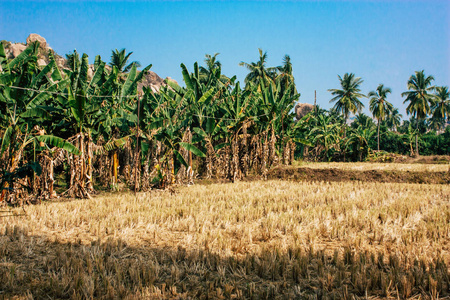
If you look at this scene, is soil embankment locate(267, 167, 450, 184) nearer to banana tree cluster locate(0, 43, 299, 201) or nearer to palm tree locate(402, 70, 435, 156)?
banana tree cluster locate(0, 43, 299, 201)

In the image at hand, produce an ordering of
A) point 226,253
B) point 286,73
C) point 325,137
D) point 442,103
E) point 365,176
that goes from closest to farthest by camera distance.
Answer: point 226,253 < point 365,176 < point 325,137 < point 286,73 < point 442,103

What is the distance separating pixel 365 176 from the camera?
45.1 feet

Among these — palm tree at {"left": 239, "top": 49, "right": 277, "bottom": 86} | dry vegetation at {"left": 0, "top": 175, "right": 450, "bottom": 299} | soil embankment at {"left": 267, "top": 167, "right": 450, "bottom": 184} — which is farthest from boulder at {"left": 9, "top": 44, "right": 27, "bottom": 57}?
dry vegetation at {"left": 0, "top": 175, "right": 450, "bottom": 299}

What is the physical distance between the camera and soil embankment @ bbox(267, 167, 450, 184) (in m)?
13.4

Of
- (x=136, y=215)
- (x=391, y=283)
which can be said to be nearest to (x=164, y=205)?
(x=136, y=215)

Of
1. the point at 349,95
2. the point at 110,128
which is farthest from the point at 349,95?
the point at 110,128

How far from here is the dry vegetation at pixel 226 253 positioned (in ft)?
10.6

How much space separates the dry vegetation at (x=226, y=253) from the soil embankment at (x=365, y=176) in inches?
252

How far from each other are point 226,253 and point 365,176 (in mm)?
11434

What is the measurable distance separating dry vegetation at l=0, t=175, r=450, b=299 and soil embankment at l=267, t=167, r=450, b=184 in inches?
252

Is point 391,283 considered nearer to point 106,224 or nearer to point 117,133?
point 106,224

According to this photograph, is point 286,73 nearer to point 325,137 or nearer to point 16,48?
point 325,137

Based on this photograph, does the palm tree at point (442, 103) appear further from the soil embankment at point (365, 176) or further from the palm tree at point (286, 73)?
the soil embankment at point (365, 176)

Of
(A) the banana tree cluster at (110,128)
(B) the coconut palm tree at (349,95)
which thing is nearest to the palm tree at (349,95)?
(B) the coconut palm tree at (349,95)
